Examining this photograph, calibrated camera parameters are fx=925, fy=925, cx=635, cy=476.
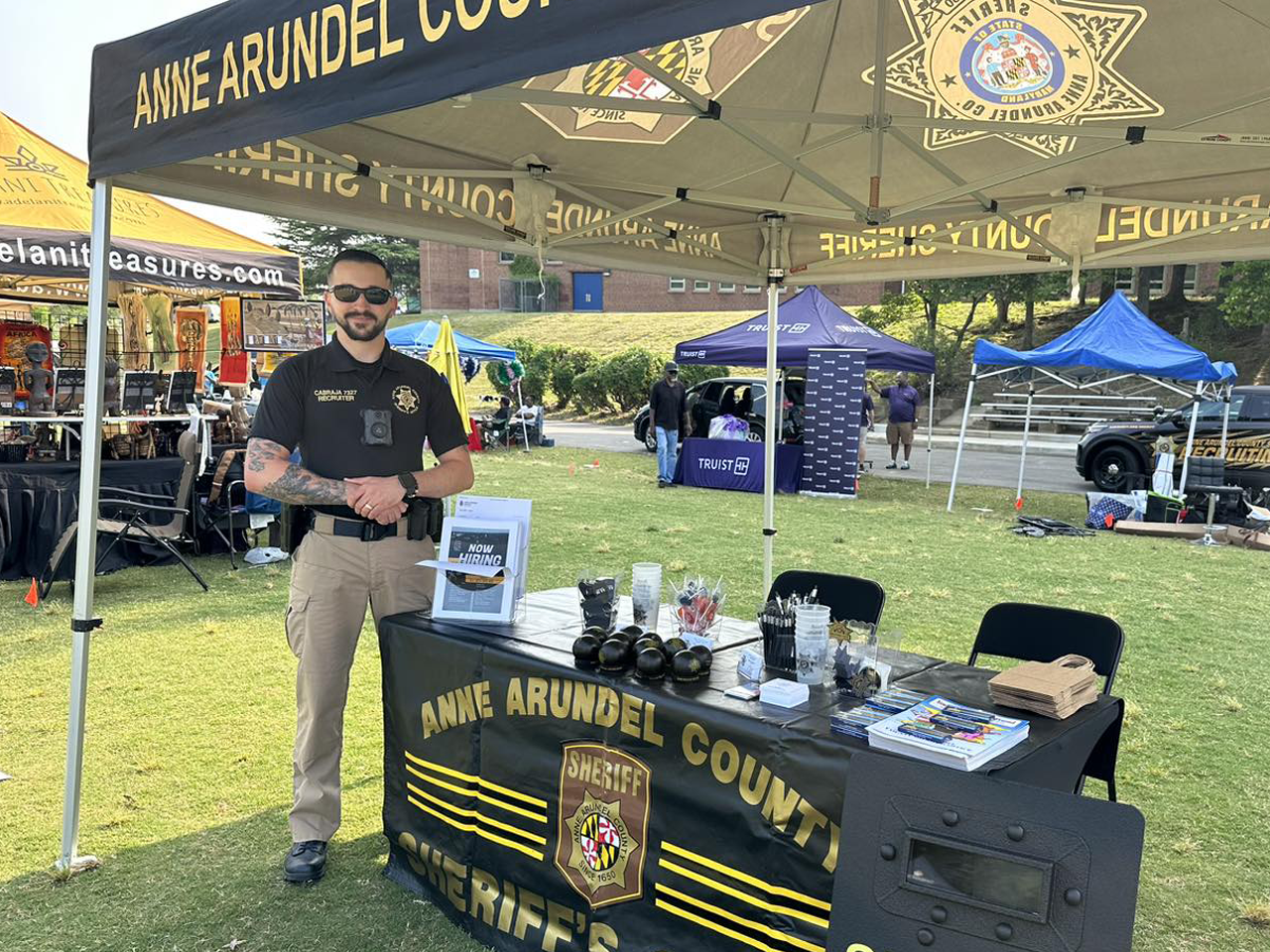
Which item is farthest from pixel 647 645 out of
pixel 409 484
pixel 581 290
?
pixel 581 290

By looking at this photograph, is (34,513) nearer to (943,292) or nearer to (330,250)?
(943,292)

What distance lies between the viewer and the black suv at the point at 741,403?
1516 centimetres

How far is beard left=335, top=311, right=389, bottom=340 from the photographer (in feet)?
10.0


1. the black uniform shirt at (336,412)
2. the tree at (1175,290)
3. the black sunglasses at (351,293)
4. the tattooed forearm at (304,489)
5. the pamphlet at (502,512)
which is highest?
the tree at (1175,290)

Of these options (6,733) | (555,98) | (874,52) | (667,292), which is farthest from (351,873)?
(667,292)

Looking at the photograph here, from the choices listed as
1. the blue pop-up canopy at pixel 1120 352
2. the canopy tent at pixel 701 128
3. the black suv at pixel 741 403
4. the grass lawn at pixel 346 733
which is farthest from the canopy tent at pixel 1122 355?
the canopy tent at pixel 701 128

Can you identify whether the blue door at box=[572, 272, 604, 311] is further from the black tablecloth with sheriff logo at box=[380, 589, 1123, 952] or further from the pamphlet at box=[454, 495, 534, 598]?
the black tablecloth with sheriff logo at box=[380, 589, 1123, 952]

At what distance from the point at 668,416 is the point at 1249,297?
2150 centimetres

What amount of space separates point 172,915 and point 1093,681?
2830 mm

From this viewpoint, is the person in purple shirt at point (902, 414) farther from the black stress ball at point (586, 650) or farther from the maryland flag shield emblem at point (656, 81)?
the black stress ball at point (586, 650)

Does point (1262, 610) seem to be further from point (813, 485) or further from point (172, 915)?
point (172, 915)

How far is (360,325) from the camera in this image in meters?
3.07

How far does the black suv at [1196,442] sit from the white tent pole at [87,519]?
1209 cm

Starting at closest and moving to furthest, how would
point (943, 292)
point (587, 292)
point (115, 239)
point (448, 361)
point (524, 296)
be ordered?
point (448, 361), point (115, 239), point (943, 292), point (524, 296), point (587, 292)
